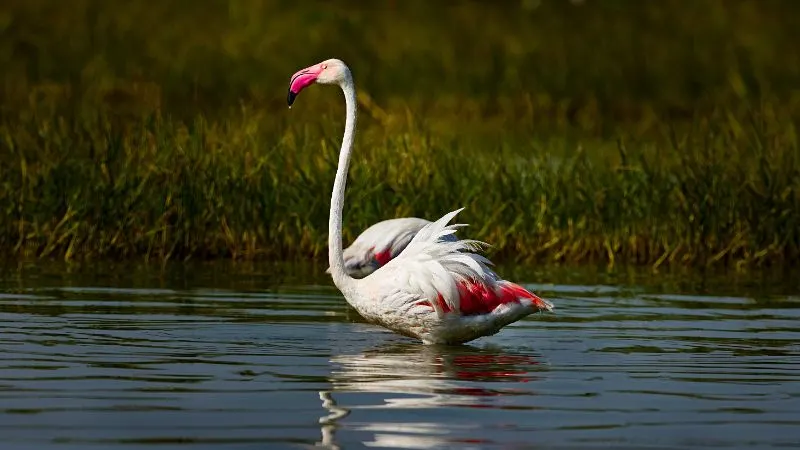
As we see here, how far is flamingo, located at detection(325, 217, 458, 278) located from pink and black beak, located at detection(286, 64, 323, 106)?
2620 millimetres

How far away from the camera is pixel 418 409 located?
320 inches

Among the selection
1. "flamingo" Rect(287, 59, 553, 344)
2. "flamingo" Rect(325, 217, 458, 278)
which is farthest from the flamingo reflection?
"flamingo" Rect(325, 217, 458, 278)

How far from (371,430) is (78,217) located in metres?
7.83

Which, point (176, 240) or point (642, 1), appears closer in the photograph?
point (176, 240)

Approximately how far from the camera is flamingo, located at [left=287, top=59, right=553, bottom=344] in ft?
34.7

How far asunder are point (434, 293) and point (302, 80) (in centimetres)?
149

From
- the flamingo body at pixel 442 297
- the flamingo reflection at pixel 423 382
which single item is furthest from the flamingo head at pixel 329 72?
the flamingo reflection at pixel 423 382

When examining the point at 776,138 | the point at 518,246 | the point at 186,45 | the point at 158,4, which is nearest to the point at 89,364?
the point at 518,246

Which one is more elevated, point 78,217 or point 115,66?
point 115,66

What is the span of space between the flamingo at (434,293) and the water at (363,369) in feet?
0.60

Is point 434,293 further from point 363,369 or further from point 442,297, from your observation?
point 363,369

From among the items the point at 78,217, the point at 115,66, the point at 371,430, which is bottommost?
the point at 371,430

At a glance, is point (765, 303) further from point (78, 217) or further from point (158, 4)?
point (158, 4)

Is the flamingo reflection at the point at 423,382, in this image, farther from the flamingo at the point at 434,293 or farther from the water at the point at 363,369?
the flamingo at the point at 434,293
